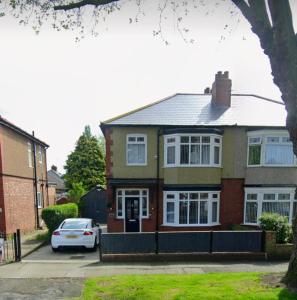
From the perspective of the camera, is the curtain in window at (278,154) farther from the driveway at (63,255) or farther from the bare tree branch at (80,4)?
the bare tree branch at (80,4)

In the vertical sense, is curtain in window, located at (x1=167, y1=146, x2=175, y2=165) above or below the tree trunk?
below

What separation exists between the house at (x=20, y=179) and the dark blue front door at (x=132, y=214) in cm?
603

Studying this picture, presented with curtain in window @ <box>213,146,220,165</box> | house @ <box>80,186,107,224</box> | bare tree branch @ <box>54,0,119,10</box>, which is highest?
bare tree branch @ <box>54,0,119,10</box>

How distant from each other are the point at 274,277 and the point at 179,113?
10.2 m

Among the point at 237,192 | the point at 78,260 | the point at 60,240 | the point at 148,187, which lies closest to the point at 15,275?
the point at 78,260

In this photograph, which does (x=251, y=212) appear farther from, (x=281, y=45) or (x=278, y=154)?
(x=281, y=45)

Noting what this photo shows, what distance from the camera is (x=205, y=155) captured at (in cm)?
1445

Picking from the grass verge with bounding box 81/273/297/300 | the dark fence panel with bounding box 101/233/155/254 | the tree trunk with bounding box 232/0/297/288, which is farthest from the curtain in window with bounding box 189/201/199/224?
the tree trunk with bounding box 232/0/297/288

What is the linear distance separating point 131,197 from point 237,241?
20.8 feet

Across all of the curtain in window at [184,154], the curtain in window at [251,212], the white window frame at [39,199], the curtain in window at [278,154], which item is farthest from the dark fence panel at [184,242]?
the white window frame at [39,199]

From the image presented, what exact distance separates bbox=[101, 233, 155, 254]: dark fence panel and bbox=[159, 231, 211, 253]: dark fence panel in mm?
415

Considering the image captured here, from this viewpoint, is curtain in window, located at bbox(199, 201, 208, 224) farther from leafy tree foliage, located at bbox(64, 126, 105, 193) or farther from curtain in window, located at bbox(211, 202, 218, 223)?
leafy tree foliage, located at bbox(64, 126, 105, 193)

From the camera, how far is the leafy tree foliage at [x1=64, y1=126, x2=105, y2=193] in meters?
39.1

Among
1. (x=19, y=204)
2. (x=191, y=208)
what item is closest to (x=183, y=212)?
(x=191, y=208)
